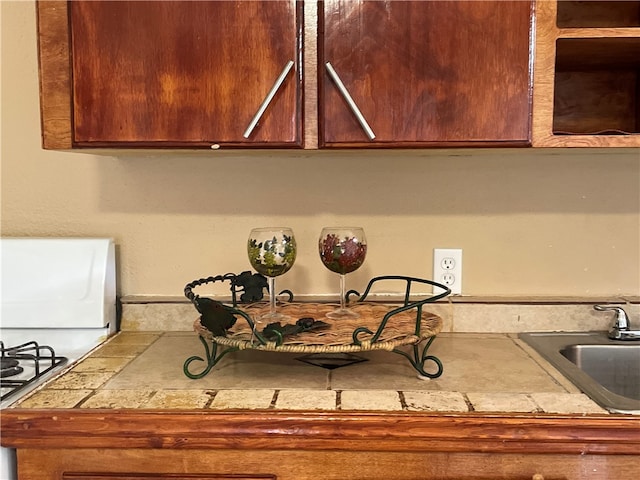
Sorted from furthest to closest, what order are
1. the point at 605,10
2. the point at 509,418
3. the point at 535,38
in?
1. the point at 605,10
2. the point at 535,38
3. the point at 509,418

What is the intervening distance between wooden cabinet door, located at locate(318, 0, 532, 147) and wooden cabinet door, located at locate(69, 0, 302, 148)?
3.4 inches

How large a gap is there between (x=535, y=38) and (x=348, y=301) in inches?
26.1

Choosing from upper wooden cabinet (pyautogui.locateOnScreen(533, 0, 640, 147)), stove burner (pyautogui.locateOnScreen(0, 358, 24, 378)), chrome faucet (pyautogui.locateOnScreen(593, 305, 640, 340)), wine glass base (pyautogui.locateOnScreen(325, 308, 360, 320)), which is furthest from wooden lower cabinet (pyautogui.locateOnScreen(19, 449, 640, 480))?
upper wooden cabinet (pyautogui.locateOnScreen(533, 0, 640, 147))

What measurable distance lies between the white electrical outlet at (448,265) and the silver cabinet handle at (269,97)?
0.56 meters

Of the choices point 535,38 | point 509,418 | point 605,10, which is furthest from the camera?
point 605,10

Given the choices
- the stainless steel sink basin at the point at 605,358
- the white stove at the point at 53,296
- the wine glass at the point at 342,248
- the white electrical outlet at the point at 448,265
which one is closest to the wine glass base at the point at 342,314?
the wine glass at the point at 342,248

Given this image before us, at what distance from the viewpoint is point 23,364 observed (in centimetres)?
120

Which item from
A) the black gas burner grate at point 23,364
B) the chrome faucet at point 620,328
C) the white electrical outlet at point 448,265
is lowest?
the black gas burner grate at point 23,364

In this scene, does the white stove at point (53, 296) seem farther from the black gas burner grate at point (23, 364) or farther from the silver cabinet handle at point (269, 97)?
the silver cabinet handle at point (269, 97)

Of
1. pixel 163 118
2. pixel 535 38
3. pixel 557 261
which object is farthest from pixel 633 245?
pixel 163 118

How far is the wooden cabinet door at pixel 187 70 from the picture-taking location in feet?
3.52

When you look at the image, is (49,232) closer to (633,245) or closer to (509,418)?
(509,418)

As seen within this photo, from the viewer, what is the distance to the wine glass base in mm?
1196

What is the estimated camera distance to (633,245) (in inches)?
54.8
